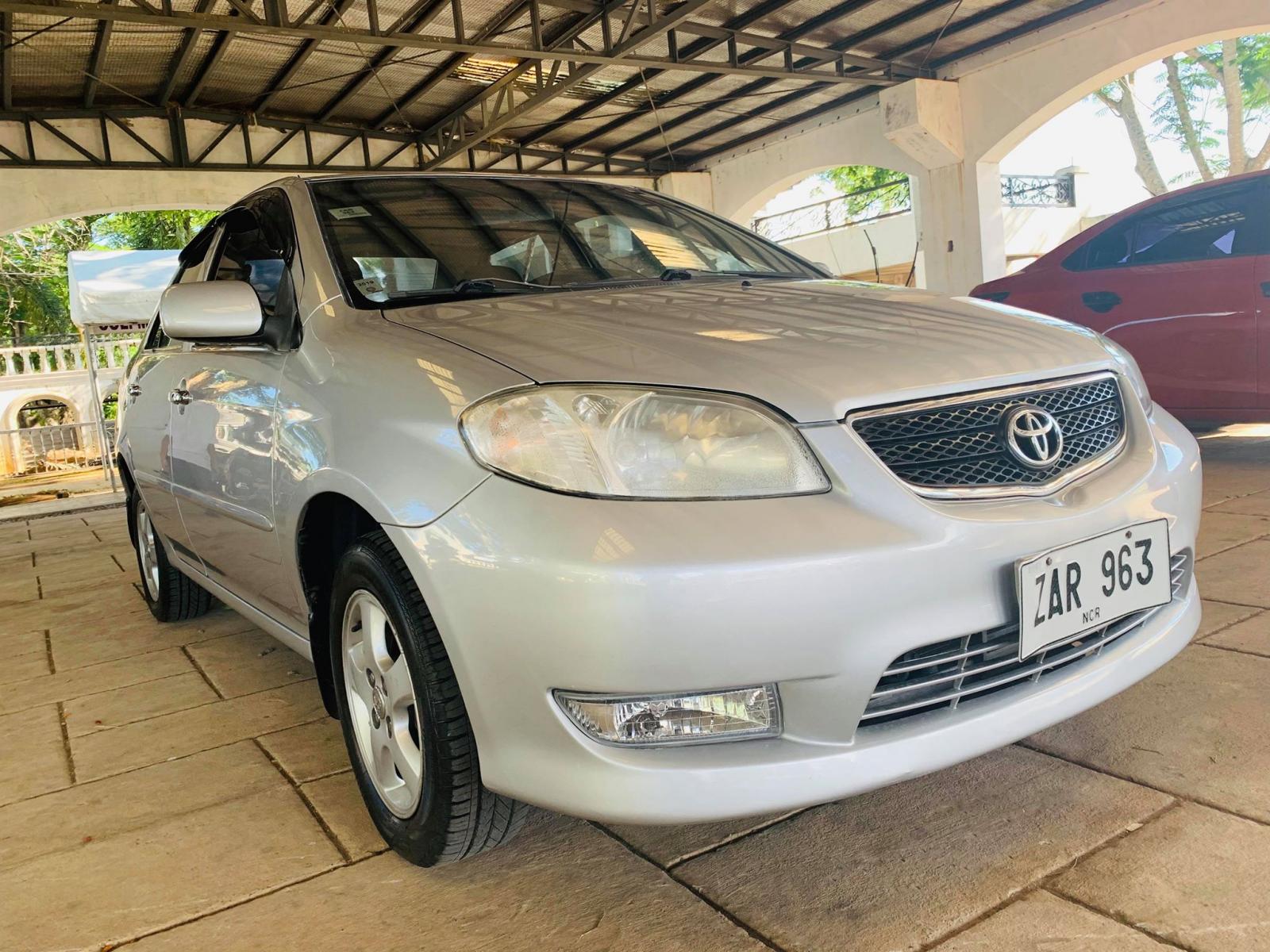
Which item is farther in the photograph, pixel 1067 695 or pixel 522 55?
pixel 522 55

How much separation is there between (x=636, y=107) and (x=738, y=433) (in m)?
12.9

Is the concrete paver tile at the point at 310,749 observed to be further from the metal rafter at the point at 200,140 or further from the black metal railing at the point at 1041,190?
the black metal railing at the point at 1041,190

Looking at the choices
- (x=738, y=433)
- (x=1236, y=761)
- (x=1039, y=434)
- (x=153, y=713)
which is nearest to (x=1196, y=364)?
(x=1236, y=761)

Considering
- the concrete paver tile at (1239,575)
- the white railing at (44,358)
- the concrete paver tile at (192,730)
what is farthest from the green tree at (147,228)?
the concrete paver tile at (1239,575)

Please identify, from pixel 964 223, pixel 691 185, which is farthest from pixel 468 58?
pixel 964 223

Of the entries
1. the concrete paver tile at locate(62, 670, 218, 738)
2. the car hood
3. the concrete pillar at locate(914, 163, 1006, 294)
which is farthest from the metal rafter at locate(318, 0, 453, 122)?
the car hood

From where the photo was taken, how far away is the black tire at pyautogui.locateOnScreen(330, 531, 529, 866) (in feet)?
5.16

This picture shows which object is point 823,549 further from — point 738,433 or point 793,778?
point 793,778

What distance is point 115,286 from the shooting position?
9.95m

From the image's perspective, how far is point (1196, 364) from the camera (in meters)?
4.76

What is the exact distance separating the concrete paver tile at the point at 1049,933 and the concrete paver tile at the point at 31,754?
2.09 meters

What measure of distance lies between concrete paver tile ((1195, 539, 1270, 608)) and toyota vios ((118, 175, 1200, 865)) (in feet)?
4.06

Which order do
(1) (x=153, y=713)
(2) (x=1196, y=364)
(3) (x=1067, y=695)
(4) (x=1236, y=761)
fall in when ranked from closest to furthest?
(3) (x=1067, y=695), (4) (x=1236, y=761), (1) (x=153, y=713), (2) (x=1196, y=364)

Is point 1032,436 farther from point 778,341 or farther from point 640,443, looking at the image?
point 640,443
